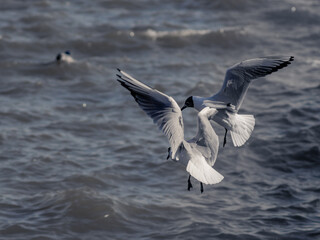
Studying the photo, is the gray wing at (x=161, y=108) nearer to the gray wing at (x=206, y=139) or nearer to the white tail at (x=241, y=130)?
the gray wing at (x=206, y=139)

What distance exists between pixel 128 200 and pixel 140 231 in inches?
35.0

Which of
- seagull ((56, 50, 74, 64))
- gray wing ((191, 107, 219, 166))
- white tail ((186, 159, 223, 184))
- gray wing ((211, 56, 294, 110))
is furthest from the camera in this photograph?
seagull ((56, 50, 74, 64))

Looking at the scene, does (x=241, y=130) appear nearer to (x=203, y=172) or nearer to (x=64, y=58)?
(x=203, y=172)

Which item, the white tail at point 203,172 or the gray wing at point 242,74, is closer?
→ the white tail at point 203,172

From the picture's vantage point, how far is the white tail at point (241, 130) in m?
7.97

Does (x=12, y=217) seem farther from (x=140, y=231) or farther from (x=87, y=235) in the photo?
(x=140, y=231)

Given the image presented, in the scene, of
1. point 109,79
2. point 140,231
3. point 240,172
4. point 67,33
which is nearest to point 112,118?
point 109,79

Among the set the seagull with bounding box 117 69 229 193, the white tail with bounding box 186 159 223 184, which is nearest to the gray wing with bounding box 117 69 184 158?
the seagull with bounding box 117 69 229 193

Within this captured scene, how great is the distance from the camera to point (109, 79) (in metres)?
16.0

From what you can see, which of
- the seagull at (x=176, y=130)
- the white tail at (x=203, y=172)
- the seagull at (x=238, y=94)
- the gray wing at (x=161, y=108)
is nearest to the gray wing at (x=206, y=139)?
the seagull at (x=176, y=130)

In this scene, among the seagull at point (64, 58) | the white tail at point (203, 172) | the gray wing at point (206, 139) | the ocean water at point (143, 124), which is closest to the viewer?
the white tail at point (203, 172)

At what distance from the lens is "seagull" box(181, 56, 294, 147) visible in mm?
7977

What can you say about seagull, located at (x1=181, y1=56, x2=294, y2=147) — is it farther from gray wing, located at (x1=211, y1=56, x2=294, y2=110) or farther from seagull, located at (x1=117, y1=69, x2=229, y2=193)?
seagull, located at (x1=117, y1=69, x2=229, y2=193)

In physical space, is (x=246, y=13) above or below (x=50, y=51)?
above
